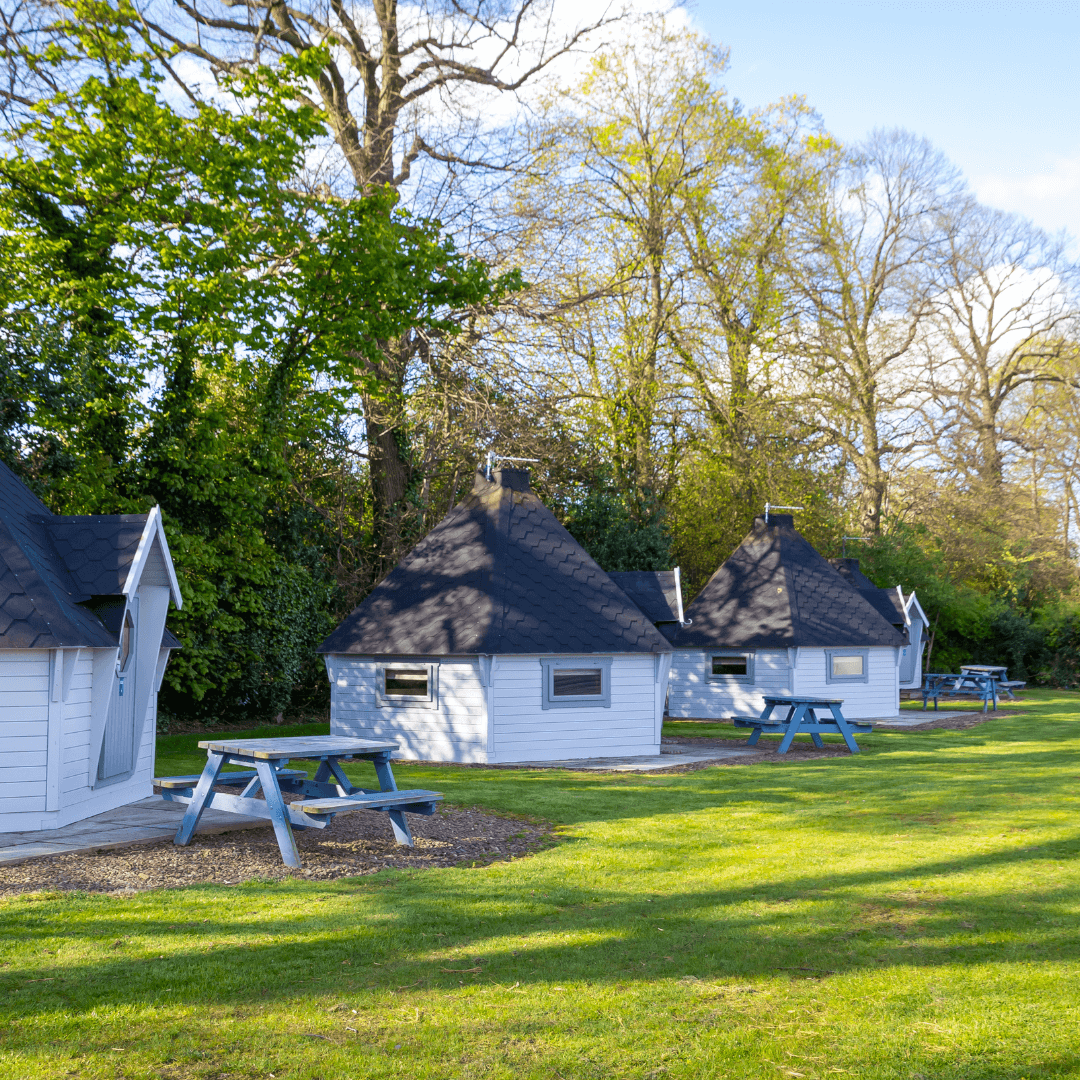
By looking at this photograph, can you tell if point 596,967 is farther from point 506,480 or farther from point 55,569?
point 506,480

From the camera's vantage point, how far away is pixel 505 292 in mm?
21781

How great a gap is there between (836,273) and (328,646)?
86.2ft

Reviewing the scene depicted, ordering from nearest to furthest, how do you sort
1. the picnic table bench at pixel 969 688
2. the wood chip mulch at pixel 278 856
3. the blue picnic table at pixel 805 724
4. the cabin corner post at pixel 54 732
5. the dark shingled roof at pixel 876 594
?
1. the wood chip mulch at pixel 278 856
2. the cabin corner post at pixel 54 732
3. the blue picnic table at pixel 805 724
4. the picnic table bench at pixel 969 688
5. the dark shingled roof at pixel 876 594

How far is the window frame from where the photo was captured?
25188mm

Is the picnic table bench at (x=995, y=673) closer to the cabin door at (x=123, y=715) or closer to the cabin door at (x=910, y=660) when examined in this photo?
the cabin door at (x=910, y=660)

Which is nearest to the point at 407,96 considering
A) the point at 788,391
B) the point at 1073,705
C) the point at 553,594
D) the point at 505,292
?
the point at 505,292

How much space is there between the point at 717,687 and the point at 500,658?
10.3 metres

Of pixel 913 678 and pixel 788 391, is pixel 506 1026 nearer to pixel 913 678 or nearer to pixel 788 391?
pixel 788 391

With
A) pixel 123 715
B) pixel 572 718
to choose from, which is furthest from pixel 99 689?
pixel 572 718

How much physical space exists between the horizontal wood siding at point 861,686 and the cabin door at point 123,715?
1712 cm

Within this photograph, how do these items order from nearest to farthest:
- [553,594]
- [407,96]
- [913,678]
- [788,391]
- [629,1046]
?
[629,1046]
[553,594]
[407,96]
[788,391]
[913,678]

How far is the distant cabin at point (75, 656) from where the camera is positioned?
9.38m

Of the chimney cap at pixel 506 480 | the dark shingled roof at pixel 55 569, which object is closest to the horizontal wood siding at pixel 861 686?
the chimney cap at pixel 506 480

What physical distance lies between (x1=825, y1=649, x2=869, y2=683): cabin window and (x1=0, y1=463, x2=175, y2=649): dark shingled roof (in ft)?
61.8
